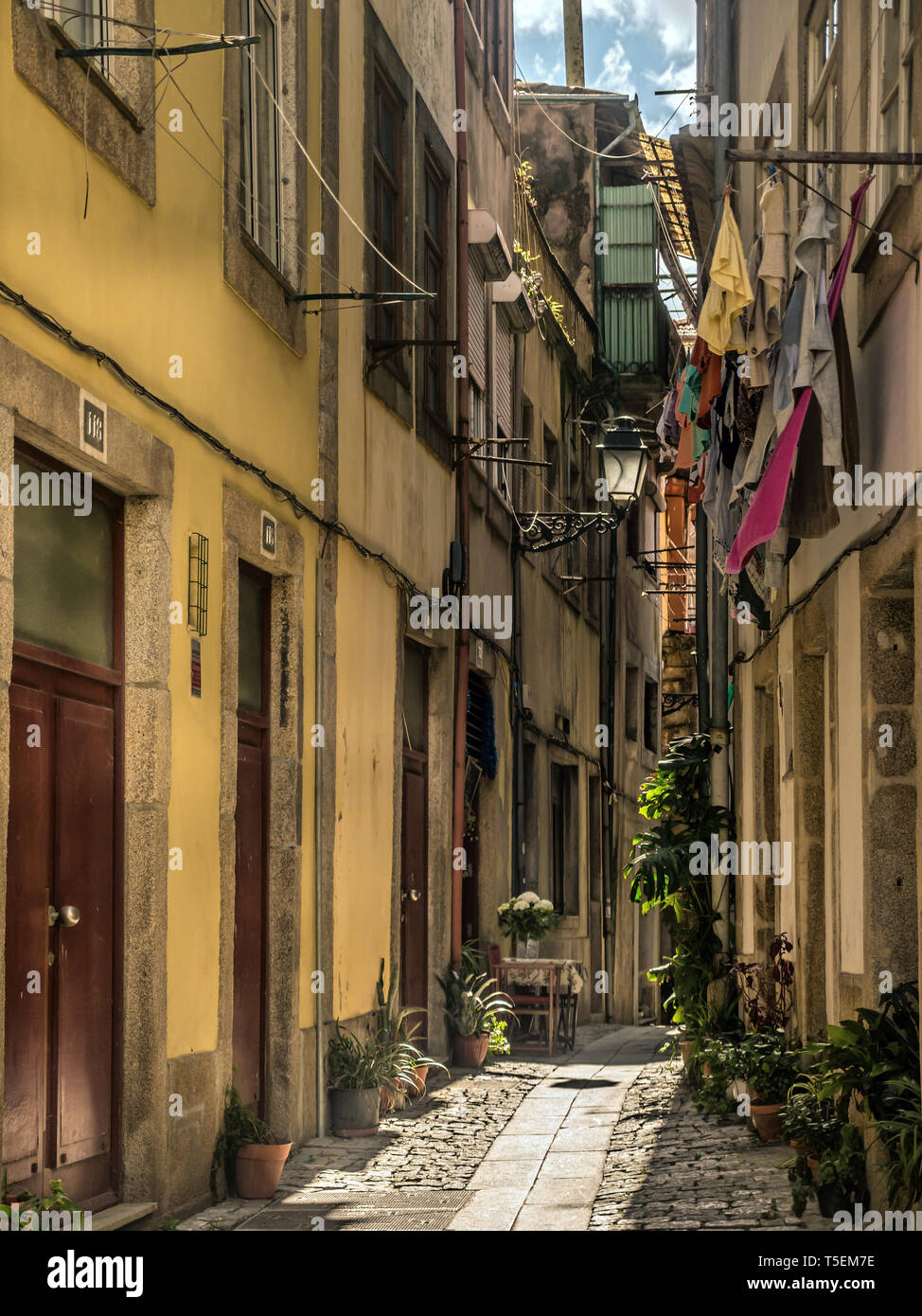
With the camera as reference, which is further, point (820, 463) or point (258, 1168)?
point (258, 1168)

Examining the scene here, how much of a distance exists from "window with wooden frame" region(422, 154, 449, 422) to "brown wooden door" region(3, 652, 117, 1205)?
7065mm

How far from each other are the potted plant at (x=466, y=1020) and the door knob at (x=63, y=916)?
273 inches

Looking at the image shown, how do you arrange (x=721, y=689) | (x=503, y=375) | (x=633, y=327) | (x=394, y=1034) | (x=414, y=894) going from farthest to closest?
(x=633, y=327) → (x=503, y=375) → (x=721, y=689) → (x=414, y=894) → (x=394, y=1034)

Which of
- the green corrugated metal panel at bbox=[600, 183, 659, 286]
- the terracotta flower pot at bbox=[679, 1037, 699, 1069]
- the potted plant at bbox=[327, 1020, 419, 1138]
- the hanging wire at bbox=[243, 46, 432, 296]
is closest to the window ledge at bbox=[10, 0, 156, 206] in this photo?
the hanging wire at bbox=[243, 46, 432, 296]

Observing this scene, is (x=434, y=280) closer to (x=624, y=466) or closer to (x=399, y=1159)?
(x=624, y=466)

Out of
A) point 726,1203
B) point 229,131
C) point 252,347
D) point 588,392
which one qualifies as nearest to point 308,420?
point 252,347

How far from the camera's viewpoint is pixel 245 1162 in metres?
8.09

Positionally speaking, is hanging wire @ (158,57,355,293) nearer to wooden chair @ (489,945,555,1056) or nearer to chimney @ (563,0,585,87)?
wooden chair @ (489,945,555,1056)

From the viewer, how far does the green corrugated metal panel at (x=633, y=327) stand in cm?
2414

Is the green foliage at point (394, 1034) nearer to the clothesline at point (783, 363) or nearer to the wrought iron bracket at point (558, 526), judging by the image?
the clothesline at point (783, 363)

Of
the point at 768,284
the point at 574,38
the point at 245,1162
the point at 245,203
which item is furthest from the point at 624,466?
the point at 574,38

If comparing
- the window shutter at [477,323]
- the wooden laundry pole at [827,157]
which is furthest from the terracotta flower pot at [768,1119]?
the window shutter at [477,323]

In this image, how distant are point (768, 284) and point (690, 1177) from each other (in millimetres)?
4116

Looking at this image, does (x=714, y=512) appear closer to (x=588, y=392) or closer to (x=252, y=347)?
(x=252, y=347)
